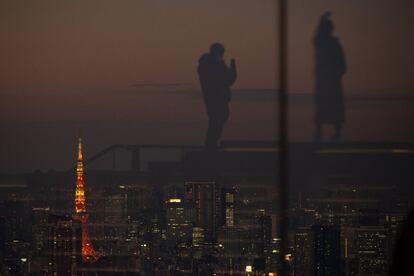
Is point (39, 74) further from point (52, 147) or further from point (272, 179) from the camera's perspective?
point (272, 179)

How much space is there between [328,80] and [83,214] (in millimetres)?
950


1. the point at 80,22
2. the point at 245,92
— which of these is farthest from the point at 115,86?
the point at 245,92

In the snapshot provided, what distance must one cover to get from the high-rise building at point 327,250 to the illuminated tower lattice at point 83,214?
74cm

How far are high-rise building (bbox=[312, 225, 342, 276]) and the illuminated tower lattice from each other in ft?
2.42

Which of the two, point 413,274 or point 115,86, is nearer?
point 413,274

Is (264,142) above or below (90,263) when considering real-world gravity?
above

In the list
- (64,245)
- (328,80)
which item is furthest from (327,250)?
(64,245)

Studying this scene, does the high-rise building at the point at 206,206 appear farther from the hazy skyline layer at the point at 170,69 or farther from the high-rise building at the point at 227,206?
the hazy skyline layer at the point at 170,69

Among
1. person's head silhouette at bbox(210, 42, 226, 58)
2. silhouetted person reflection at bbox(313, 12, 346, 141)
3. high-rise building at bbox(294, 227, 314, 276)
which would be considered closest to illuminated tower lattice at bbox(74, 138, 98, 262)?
person's head silhouette at bbox(210, 42, 226, 58)

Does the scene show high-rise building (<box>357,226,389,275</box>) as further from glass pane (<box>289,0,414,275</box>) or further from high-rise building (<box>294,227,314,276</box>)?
high-rise building (<box>294,227,314,276</box>)

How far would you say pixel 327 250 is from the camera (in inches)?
102

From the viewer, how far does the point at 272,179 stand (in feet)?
8.75

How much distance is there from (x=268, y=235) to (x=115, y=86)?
29.6 inches

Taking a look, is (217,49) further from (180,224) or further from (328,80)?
(180,224)
